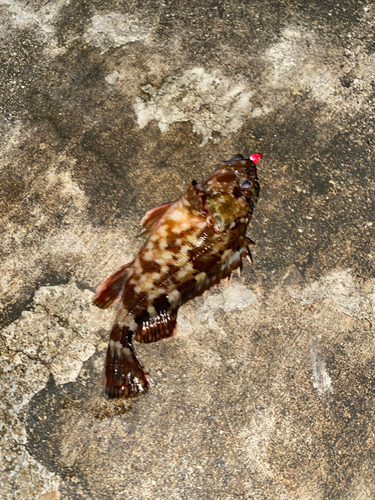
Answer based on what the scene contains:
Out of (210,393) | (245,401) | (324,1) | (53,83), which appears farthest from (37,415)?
(324,1)

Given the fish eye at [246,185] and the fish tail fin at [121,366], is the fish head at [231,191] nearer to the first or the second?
the fish eye at [246,185]

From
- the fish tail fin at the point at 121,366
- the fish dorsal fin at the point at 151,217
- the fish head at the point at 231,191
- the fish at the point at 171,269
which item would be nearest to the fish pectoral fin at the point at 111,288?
the fish at the point at 171,269

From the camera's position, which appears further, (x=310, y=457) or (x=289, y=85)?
(x=289, y=85)

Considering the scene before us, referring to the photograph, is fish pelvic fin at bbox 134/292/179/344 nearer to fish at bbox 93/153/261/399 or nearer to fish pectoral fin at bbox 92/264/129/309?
fish at bbox 93/153/261/399

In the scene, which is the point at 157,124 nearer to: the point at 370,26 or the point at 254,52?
the point at 254,52

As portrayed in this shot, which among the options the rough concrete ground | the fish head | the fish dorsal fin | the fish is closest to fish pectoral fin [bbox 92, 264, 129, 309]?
the fish
